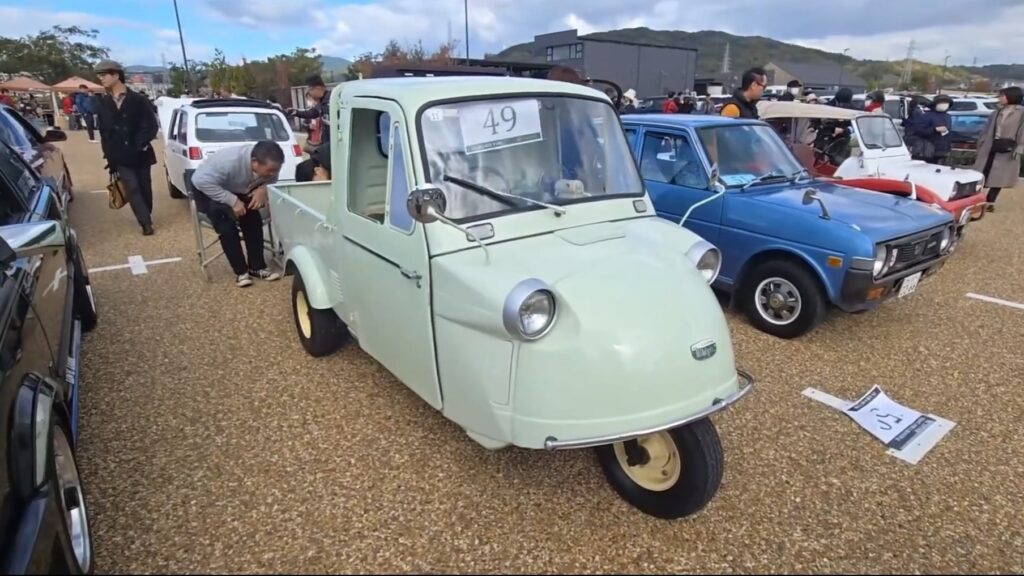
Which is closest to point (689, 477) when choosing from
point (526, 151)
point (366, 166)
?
point (526, 151)

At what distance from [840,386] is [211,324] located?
4792 millimetres

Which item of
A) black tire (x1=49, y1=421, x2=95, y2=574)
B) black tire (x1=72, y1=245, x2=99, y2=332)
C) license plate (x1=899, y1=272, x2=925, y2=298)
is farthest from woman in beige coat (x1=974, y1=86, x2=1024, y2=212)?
black tire (x1=72, y1=245, x2=99, y2=332)

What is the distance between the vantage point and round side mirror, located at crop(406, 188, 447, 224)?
7.45 ft

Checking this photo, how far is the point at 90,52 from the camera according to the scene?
5034 cm

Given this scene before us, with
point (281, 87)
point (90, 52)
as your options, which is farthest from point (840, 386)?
point (90, 52)

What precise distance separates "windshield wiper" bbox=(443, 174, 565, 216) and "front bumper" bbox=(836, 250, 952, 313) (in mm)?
2479

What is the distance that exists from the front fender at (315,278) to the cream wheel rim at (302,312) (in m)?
0.28

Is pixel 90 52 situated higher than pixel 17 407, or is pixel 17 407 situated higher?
pixel 90 52

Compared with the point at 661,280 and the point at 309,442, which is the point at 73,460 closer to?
the point at 309,442

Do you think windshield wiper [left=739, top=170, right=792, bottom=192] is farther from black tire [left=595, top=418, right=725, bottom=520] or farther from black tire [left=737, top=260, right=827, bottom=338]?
black tire [left=595, top=418, right=725, bottom=520]

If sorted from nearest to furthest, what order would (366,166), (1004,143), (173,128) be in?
(366,166), (1004,143), (173,128)

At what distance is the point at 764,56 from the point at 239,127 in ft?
550

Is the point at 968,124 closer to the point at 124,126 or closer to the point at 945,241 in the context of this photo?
the point at 945,241

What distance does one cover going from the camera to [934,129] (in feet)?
29.9
